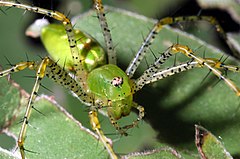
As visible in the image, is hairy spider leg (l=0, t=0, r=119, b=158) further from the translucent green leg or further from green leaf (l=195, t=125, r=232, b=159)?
green leaf (l=195, t=125, r=232, b=159)

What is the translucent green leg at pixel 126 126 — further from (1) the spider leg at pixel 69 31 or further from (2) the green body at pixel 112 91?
(1) the spider leg at pixel 69 31

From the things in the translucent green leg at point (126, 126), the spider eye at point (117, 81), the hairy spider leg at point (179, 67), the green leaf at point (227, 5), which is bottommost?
the translucent green leg at point (126, 126)

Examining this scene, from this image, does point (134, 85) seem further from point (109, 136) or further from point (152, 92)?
point (109, 136)

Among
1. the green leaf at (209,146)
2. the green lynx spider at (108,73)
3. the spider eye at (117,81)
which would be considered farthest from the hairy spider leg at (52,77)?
the green leaf at (209,146)

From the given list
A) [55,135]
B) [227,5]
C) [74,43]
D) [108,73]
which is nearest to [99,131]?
[55,135]

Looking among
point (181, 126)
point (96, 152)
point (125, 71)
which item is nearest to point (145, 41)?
point (125, 71)

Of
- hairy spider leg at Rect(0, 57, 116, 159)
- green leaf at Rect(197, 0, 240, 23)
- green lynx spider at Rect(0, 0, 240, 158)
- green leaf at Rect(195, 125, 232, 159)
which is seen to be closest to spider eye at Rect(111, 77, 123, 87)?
green lynx spider at Rect(0, 0, 240, 158)

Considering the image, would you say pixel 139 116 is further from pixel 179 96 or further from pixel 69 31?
pixel 69 31
